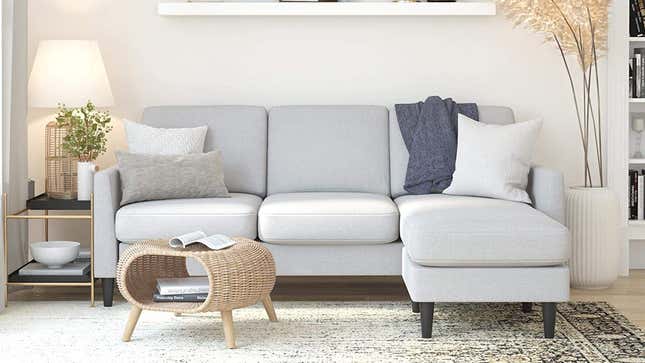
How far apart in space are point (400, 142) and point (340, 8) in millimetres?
788

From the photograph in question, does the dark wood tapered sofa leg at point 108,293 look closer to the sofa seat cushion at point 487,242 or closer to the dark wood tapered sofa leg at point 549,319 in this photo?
the sofa seat cushion at point 487,242

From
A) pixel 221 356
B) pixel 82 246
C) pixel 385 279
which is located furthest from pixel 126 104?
pixel 221 356

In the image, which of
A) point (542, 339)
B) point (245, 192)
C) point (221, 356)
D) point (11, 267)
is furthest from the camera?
point (245, 192)

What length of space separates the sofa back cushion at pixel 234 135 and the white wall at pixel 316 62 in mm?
310

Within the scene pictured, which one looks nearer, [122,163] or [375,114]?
[122,163]

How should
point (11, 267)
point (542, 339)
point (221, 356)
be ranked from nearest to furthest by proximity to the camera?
point (221, 356) < point (542, 339) < point (11, 267)

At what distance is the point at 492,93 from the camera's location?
5.30 m

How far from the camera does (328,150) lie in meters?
4.91

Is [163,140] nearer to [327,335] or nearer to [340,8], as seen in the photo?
[340,8]

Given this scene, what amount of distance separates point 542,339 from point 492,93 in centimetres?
186

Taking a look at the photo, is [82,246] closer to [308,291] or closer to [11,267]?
[11,267]

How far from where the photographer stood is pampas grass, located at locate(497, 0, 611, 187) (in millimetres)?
4891

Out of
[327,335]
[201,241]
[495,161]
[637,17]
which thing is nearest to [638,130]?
[637,17]

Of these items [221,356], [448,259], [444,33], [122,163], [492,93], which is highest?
[444,33]
